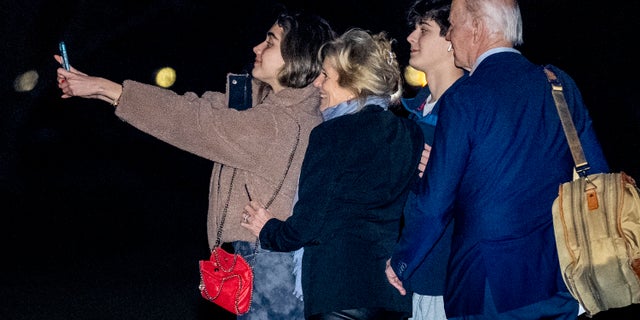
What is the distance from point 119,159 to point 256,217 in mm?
16573

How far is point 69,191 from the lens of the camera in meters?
12.9

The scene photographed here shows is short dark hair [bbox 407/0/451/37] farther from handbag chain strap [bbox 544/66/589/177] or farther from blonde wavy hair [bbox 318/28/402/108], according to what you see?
handbag chain strap [bbox 544/66/589/177]

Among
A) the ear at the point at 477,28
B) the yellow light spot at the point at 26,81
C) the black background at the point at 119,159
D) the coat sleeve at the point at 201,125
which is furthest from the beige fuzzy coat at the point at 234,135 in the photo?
the yellow light spot at the point at 26,81

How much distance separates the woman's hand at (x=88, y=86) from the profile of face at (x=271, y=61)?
1.83ft

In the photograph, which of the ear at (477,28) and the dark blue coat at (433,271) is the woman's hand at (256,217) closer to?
the dark blue coat at (433,271)

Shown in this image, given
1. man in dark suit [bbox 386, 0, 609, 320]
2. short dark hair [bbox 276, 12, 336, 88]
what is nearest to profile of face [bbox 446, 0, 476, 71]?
man in dark suit [bbox 386, 0, 609, 320]

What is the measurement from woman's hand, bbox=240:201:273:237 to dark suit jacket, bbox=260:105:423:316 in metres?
0.05

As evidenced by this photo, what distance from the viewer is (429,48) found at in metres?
3.06

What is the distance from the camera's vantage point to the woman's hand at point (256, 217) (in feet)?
8.22

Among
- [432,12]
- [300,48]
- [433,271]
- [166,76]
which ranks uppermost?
[300,48]

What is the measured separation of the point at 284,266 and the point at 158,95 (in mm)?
741

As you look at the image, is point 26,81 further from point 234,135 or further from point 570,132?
point 570,132

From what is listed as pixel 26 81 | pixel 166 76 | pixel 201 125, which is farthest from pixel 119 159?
pixel 201 125

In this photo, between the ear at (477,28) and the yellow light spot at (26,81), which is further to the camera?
the yellow light spot at (26,81)
